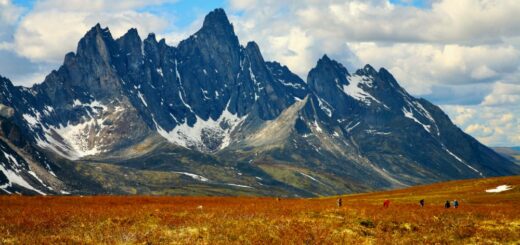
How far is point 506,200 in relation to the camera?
9550cm

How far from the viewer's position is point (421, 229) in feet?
151

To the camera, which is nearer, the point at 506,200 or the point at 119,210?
the point at 119,210

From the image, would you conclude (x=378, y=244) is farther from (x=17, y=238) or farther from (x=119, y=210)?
(x=119, y=210)

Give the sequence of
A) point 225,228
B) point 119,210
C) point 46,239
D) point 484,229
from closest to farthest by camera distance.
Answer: point 46,239 < point 225,228 < point 484,229 < point 119,210

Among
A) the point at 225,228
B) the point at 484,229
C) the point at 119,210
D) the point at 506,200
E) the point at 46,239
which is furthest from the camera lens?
the point at 506,200

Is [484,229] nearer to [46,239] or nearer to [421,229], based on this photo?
[421,229]

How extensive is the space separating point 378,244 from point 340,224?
30.0 feet

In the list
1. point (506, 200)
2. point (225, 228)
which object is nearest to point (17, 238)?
point (225, 228)

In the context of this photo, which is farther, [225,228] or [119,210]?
[119,210]

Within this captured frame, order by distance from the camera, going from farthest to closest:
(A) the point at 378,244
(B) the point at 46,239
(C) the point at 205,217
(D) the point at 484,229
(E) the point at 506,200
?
(E) the point at 506,200
(C) the point at 205,217
(D) the point at 484,229
(A) the point at 378,244
(B) the point at 46,239

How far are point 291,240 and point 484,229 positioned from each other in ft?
57.6

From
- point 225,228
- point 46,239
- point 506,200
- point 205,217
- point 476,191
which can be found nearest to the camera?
point 46,239

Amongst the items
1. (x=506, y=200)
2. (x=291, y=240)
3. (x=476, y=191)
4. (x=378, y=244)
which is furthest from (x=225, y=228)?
(x=476, y=191)

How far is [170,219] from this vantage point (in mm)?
47625
